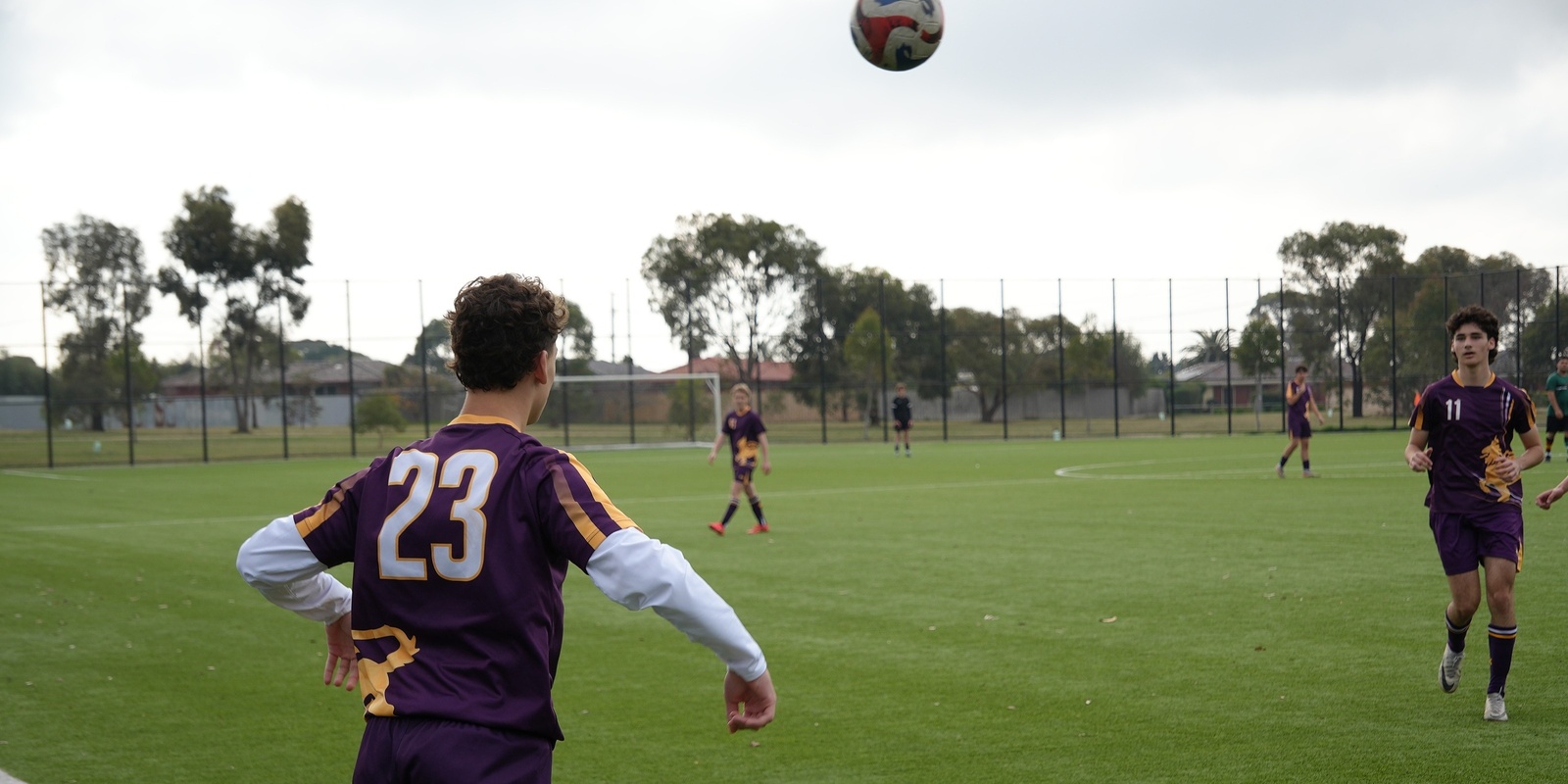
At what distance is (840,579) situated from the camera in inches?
432

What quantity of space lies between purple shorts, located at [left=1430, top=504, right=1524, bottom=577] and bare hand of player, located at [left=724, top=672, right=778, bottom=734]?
4.99 meters

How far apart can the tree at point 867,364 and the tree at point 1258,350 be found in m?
13.6

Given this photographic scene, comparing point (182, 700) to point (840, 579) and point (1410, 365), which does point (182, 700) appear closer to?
point (840, 579)

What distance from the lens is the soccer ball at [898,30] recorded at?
9.72 meters

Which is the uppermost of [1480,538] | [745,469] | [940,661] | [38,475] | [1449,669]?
[1480,538]

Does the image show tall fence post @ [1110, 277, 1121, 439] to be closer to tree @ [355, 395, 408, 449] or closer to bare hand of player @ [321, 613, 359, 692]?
tree @ [355, 395, 408, 449]

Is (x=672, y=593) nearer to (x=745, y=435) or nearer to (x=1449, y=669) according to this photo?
(x=1449, y=669)

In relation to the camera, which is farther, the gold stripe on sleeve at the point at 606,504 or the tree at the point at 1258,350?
the tree at the point at 1258,350

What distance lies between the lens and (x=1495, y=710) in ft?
19.5

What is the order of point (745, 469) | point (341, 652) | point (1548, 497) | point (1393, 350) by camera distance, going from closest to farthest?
point (341, 652) → point (1548, 497) → point (745, 469) → point (1393, 350)

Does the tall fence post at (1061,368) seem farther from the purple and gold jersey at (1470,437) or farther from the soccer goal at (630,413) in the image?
the purple and gold jersey at (1470,437)

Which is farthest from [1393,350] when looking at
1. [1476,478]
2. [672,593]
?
[672,593]

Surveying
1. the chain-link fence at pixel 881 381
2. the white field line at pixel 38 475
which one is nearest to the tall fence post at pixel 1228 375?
the chain-link fence at pixel 881 381

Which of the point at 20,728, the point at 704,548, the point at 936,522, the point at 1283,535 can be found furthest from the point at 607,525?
the point at 936,522
